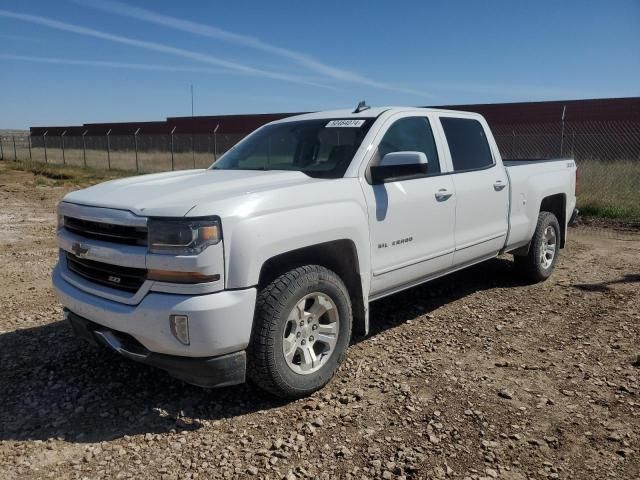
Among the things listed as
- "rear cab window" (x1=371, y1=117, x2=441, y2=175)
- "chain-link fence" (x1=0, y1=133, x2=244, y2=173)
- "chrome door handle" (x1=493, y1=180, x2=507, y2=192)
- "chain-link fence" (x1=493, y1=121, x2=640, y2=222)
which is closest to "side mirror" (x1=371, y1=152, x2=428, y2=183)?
"rear cab window" (x1=371, y1=117, x2=441, y2=175)

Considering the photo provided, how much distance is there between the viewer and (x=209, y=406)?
11.5ft

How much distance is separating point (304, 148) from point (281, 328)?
1.73 m

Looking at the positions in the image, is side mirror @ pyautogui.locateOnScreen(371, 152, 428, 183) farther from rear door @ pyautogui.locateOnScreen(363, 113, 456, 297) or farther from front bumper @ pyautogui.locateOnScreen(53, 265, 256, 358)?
front bumper @ pyautogui.locateOnScreen(53, 265, 256, 358)

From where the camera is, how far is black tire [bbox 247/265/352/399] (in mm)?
3188

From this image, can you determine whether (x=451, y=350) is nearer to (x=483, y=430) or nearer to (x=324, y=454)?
(x=483, y=430)

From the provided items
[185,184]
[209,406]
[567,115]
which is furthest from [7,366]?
[567,115]

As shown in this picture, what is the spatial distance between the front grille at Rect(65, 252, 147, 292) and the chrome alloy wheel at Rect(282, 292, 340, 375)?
3.00 feet

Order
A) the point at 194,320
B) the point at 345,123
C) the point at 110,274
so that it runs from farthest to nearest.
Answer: the point at 345,123 → the point at 110,274 → the point at 194,320

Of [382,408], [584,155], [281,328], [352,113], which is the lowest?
[382,408]

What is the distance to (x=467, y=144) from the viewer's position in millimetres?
5168

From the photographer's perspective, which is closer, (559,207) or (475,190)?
(475,190)

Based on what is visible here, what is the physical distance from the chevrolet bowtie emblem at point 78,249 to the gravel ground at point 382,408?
96cm

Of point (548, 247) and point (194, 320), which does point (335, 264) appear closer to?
point (194, 320)

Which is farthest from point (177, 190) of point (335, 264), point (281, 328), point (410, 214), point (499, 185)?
point (499, 185)
